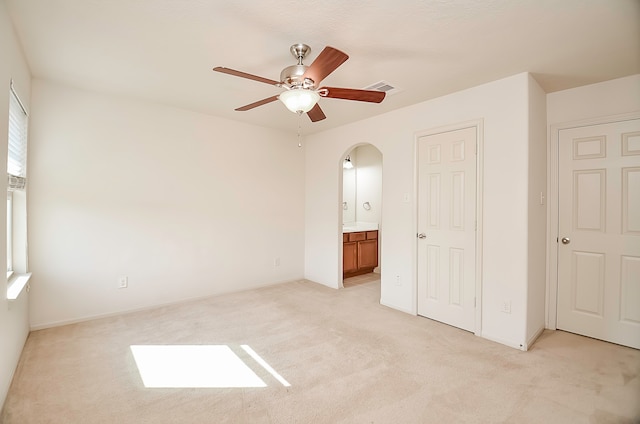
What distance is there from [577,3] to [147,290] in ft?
14.8

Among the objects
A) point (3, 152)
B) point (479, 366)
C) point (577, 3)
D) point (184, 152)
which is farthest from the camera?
point (184, 152)

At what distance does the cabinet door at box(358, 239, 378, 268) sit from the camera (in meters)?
5.23

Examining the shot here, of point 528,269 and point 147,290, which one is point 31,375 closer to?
point 147,290

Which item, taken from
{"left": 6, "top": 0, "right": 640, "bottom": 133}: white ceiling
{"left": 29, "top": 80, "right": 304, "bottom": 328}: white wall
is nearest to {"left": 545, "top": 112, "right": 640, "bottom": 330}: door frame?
{"left": 6, "top": 0, "right": 640, "bottom": 133}: white ceiling

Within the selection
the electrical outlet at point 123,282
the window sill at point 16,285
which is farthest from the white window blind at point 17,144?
the electrical outlet at point 123,282

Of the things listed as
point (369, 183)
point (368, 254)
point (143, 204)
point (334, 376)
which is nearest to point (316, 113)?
point (334, 376)

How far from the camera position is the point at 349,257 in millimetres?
5043

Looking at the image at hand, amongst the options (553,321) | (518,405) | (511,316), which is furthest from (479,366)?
(553,321)

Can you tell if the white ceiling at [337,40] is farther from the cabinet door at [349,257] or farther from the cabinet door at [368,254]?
the cabinet door at [368,254]

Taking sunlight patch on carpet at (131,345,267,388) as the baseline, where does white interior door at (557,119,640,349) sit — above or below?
above

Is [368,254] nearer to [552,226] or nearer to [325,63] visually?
[552,226]

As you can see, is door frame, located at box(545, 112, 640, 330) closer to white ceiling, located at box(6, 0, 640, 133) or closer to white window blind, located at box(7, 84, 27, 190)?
white ceiling, located at box(6, 0, 640, 133)

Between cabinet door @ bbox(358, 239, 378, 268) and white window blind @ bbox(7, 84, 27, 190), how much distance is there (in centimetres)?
424

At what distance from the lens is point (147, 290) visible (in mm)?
3594
